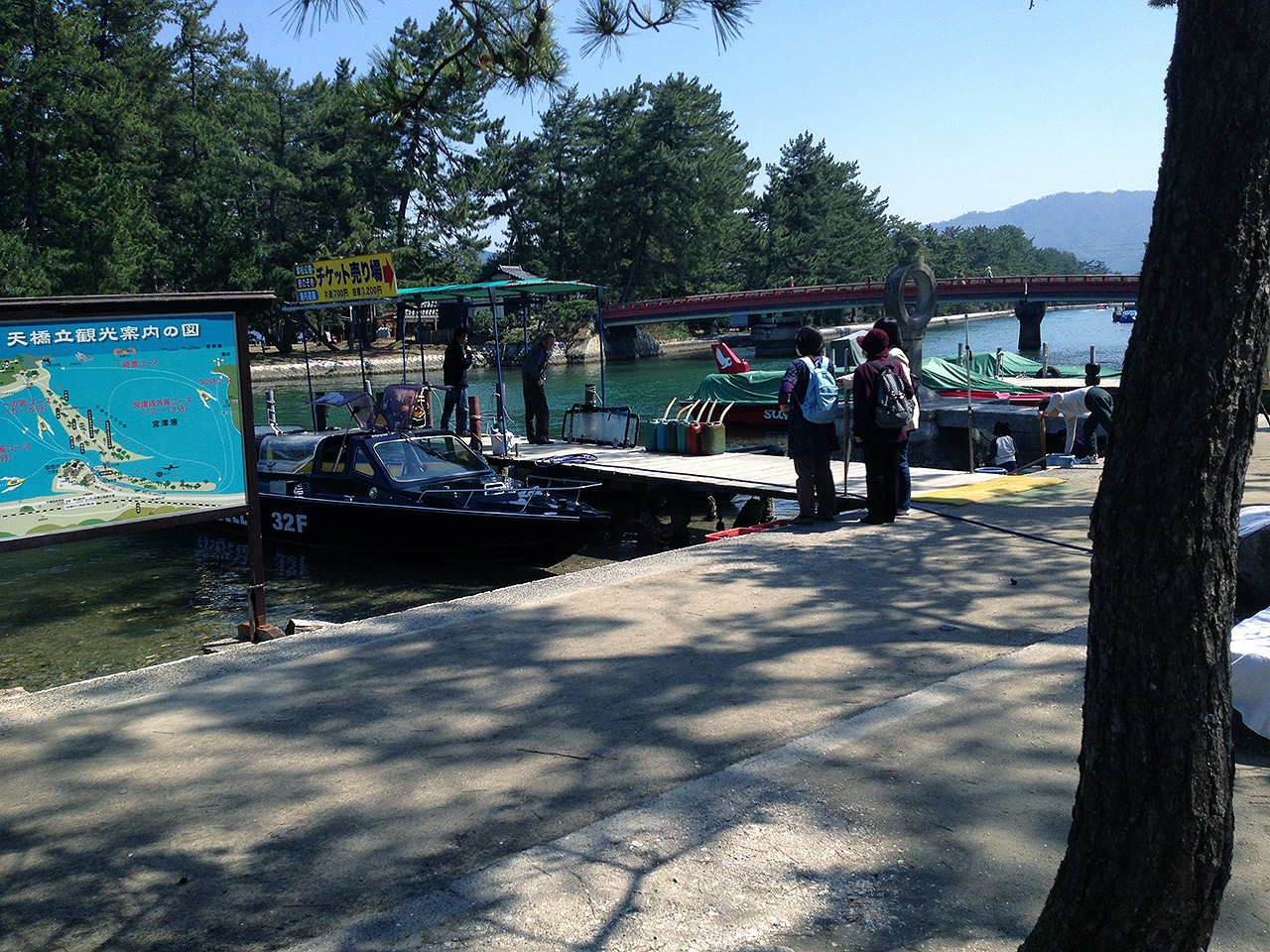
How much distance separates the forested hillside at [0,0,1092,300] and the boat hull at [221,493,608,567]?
93.1 ft

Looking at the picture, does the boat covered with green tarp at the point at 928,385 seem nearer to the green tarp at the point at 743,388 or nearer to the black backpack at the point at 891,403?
the green tarp at the point at 743,388

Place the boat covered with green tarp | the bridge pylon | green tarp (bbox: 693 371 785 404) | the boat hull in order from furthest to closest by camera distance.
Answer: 1. the bridge pylon
2. green tarp (bbox: 693 371 785 404)
3. the boat covered with green tarp
4. the boat hull

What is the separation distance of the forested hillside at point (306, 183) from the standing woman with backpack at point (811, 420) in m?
31.9

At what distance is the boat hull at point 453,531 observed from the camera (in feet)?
43.1

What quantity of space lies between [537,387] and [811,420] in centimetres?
903

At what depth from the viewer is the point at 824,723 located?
206 inches

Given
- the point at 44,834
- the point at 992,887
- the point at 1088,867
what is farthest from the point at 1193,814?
the point at 44,834

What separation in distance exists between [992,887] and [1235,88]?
2.58 metres

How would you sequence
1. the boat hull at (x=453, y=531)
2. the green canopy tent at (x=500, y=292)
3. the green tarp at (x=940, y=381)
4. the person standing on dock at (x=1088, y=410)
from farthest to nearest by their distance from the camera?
1. the green tarp at (x=940, y=381)
2. the green canopy tent at (x=500, y=292)
3. the person standing on dock at (x=1088, y=410)
4. the boat hull at (x=453, y=531)

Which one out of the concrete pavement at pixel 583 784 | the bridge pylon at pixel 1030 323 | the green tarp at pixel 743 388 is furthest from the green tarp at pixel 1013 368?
the bridge pylon at pixel 1030 323

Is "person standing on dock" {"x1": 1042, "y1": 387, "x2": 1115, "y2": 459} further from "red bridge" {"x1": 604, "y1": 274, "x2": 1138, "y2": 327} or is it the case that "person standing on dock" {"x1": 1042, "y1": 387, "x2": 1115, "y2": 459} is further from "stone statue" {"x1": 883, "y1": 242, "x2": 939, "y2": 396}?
"red bridge" {"x1": 604, "y1": 274, "x2": 1138, "y2": 327}

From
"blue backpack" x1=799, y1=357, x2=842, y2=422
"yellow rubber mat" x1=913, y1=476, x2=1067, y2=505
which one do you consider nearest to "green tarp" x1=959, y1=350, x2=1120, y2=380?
"yellow rubber mat" x1=913, y1=476, x2=1067, y2=505

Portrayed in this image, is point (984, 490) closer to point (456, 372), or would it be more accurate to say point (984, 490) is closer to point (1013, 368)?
point (456, 372)

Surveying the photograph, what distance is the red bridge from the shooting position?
6462 cm
